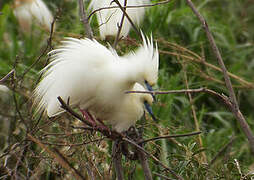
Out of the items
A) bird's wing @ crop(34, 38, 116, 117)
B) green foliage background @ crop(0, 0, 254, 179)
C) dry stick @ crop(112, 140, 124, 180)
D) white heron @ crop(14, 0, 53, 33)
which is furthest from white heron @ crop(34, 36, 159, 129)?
white heron @ crop(14, 0, 53, 33)

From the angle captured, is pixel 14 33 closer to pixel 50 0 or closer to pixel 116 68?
pixel 50 0

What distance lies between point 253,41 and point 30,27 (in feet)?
7.30

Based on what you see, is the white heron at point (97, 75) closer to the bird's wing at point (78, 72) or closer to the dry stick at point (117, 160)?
the bird's wing at point (78, 72)

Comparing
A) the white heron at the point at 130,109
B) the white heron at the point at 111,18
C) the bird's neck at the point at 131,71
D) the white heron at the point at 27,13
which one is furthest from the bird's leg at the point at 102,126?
the white heron at the point at 27,13

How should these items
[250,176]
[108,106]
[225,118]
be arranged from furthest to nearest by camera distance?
1. [225,118]
2. [108,106]
3. [250,176]

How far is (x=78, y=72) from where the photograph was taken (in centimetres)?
180

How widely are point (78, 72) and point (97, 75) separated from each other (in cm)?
8

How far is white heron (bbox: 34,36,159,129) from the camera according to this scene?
1729mm

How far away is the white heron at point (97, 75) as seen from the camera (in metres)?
1.73

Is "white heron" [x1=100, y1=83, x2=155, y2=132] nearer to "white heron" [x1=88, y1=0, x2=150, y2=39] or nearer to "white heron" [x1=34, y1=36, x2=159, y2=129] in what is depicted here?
"white heron" [x1=34, y1=36, x2=159, y2=129]

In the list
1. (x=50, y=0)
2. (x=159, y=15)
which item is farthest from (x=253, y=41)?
(x=50, y=0)

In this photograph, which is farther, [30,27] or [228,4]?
[228,4]

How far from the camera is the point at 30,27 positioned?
13.6 ft

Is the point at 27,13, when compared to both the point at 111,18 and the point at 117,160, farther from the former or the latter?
the point at 117,160
